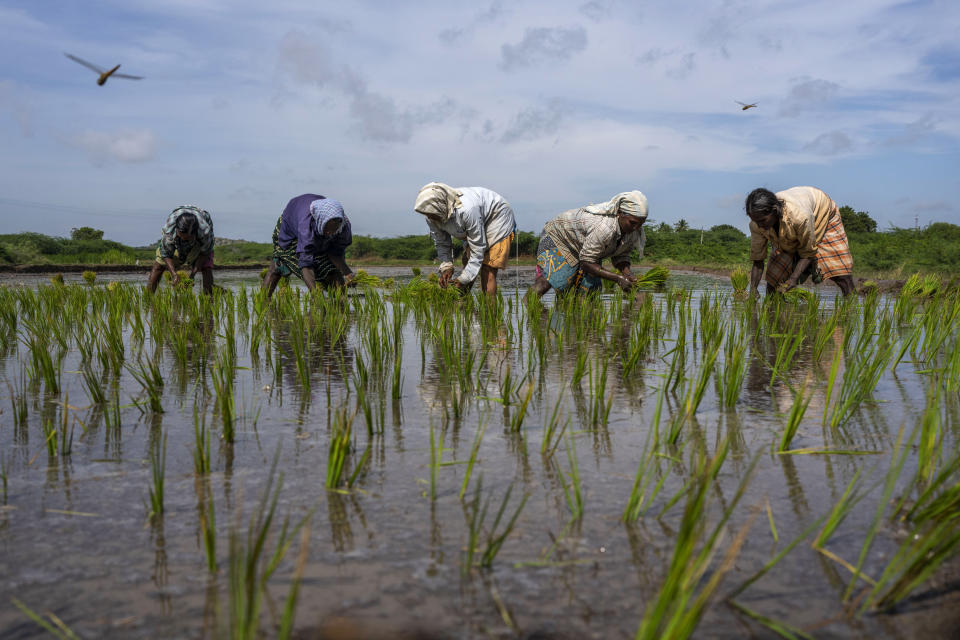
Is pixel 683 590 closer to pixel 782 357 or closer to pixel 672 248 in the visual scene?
pixel 782 357

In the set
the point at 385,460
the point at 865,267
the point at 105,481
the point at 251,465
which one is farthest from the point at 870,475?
the point at 865,267

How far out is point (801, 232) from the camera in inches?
214

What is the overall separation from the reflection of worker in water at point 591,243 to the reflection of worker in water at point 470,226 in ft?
1.49

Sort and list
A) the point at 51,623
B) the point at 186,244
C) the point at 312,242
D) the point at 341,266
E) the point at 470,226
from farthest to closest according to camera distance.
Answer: the point at 186,244
the point at 341,266
the point at 312,242
the point at 470,226
the point at 51,623

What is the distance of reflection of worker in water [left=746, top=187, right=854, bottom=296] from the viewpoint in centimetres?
529

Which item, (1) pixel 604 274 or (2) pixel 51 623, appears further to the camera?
(1) pixel 604 274

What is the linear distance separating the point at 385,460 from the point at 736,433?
0.97m

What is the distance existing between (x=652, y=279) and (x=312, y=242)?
115 inches

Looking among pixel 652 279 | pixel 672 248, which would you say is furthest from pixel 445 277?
pixel 672 248

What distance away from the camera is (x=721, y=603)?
1070 mm

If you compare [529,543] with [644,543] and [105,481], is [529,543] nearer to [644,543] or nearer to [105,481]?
[644,543]

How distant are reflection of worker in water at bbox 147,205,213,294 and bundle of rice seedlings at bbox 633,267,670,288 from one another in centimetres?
401

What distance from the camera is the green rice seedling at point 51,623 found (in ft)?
3.17

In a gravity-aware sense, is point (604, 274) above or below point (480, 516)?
above
